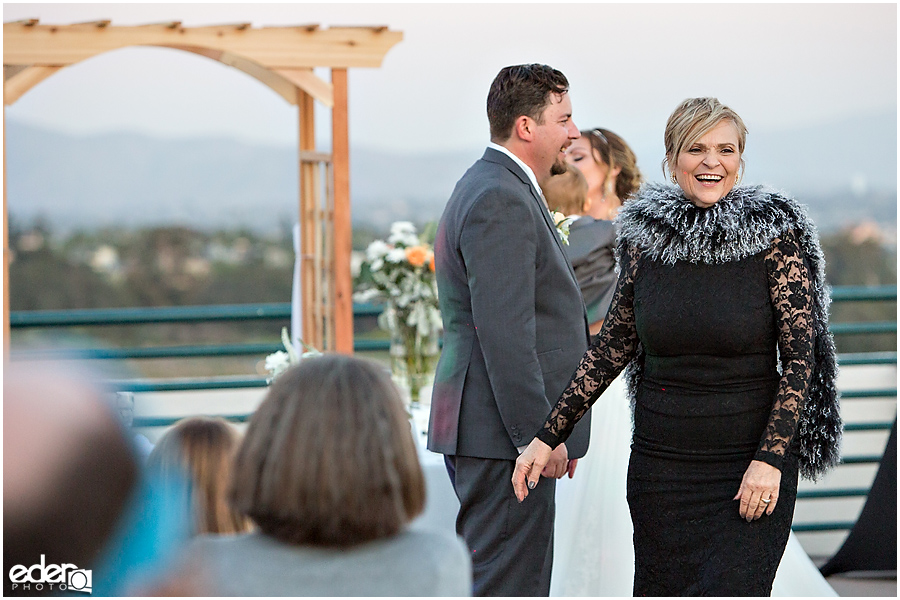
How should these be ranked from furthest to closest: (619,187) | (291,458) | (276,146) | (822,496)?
(276,146), (822,496), (619,187), (291,458)

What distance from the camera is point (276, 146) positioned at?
14766 mm

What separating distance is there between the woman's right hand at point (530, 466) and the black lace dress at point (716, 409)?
22cm

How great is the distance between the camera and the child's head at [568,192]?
140 inches

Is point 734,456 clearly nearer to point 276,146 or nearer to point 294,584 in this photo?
point 294,584

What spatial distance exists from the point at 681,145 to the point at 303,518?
134 centimetres

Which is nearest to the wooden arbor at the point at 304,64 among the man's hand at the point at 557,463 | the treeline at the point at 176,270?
the man's hand at the point at 557,463

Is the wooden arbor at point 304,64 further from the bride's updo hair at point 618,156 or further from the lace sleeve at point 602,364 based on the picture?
the lace sleeve at point 602,364

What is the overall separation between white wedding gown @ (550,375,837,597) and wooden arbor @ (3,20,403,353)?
1154 millimetres

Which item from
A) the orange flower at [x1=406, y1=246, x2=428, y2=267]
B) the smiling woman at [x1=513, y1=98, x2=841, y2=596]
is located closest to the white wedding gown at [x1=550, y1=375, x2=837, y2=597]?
the orange flower at [x1=406, y1=246, x2=428, y2=267]

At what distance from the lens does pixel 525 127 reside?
8.18ft

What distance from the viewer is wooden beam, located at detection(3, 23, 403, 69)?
3.62 metres

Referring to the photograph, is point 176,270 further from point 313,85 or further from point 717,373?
point 717,373

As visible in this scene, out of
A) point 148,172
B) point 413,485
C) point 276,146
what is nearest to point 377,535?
point 413,485

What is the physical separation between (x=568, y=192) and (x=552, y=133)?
1.07m
